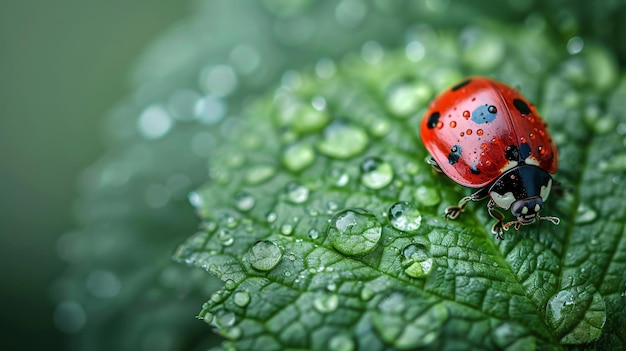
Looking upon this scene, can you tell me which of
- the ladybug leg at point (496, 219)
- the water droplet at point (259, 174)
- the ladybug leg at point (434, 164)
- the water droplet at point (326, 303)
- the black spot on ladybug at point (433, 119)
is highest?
the water droplet at point (259, 174)

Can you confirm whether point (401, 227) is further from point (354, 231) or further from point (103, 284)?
point (103, 284)

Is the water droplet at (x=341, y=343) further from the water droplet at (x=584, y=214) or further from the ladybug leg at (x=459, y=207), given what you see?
the water droplet at (x=584, y=214)

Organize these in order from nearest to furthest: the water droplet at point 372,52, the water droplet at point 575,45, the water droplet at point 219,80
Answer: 1. the water droplet at point 575,45
2. the water droplet at point 372,52
3. the water droplet at point 219,80

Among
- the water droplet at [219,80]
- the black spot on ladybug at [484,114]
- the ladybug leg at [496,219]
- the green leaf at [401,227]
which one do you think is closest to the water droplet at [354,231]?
the green leaf at [401,227]

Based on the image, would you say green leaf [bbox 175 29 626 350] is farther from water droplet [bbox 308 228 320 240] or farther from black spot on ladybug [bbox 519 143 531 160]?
black spot on ladybug [bbox 519 143 531 160]

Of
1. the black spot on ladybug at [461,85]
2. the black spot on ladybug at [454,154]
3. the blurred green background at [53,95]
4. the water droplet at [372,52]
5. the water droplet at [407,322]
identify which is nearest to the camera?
the water droplet at [407,322]

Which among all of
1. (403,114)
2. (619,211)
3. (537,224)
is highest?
(403,114)

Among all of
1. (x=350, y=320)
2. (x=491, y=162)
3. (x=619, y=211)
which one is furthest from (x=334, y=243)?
(x=619, y=211)

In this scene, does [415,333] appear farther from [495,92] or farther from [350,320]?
[495,92]
